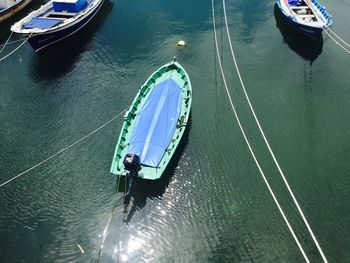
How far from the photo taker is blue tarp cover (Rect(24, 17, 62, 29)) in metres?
37.8

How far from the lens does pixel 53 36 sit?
38.1 meters

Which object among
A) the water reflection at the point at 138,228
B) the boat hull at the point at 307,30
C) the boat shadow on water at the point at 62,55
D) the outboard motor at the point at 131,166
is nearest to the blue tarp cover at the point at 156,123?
the outboard motor at the point at 131,166

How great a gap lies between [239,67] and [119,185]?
19.1 meters

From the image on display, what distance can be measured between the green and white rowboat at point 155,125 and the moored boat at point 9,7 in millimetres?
25320

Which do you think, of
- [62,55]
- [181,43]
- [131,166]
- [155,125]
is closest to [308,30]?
[181,43]

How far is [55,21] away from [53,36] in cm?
225

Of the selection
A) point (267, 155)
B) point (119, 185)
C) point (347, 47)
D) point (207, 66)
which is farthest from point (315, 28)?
point (119, 185)

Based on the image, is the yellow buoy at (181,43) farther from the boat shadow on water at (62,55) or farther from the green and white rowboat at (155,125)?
the boat shadow on water at (62,55)

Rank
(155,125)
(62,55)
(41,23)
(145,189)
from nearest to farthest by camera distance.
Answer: (145,189) < (155,125) < (41,23) < (62,55)

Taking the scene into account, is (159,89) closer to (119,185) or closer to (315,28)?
(119,185)

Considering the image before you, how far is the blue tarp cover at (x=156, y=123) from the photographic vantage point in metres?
24.9

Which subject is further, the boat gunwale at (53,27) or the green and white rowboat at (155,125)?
the boat gunwale at (53,27)

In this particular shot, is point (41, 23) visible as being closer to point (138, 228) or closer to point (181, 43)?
point (181, 43)

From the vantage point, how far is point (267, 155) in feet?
88.9
